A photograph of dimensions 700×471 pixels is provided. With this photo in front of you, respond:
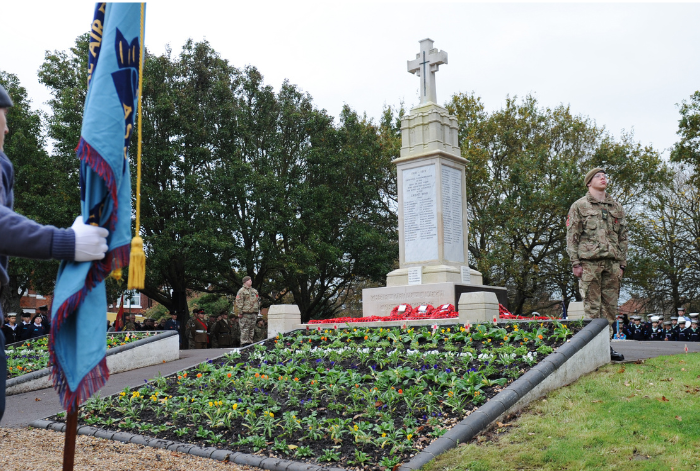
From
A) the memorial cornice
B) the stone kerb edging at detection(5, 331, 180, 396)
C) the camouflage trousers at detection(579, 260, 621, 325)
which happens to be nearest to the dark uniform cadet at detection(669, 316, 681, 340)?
the memorial cornice

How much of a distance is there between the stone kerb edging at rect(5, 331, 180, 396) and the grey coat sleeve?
7.87 meters

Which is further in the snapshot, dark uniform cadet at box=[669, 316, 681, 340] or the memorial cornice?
dark uniform cadet at box=[669, 316, 681, 340]

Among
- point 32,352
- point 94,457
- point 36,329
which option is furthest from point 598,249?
point 36,329

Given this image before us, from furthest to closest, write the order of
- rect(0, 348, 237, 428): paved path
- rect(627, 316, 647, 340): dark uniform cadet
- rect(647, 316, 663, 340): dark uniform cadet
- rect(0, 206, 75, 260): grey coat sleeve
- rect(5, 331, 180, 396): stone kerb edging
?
rect(627, 316, 647, 340): dark uniform cadet, rect(647, 316, 663, 340): dark uniform cadet, rect(5, 331, 180, 396): stone kerb edging, rect(0, 348, 237, 428): paved path, rect(0, 206, 75, 260): grey coat sleeve

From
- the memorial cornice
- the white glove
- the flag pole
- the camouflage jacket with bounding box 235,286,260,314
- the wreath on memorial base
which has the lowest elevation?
the flag pole

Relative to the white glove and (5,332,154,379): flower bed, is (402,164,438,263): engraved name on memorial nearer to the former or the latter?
(5,332,154,379): flower bed

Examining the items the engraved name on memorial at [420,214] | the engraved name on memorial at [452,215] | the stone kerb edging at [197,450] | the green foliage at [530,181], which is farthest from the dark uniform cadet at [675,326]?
the stone kerb edging at [197,450]

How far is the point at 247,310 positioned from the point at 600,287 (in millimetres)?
9209

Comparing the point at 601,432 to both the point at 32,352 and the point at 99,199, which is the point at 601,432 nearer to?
the point at 99,199

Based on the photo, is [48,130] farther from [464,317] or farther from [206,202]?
[464,317]

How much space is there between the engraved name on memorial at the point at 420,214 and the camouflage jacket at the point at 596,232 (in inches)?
211

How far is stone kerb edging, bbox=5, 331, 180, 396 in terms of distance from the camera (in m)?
10.5

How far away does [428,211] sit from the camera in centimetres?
1483

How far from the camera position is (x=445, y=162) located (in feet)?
49.2
